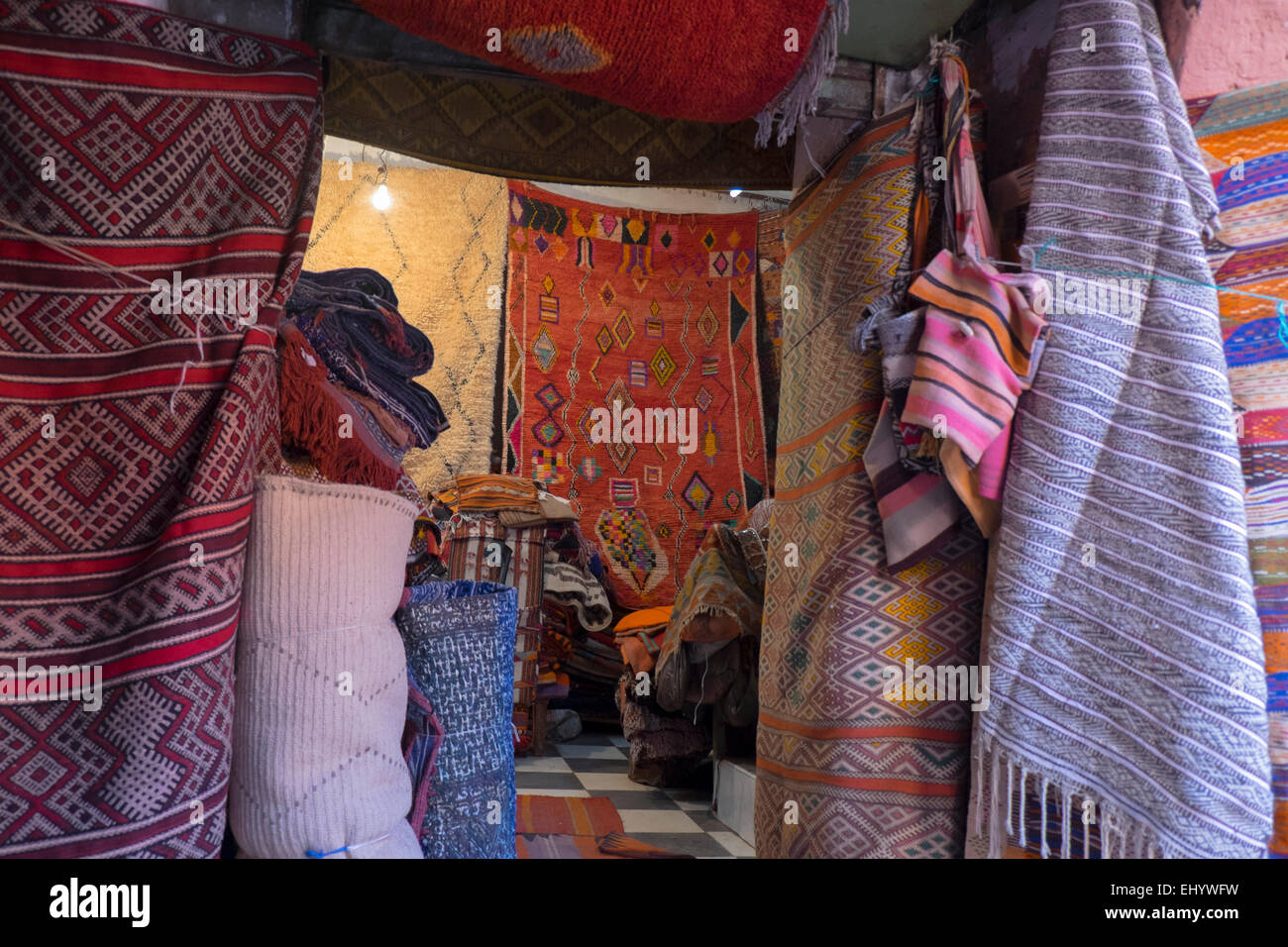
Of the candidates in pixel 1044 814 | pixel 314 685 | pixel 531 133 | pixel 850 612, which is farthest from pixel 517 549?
pixel 1044 814

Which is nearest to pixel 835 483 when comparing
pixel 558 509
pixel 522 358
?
pixel 558 509

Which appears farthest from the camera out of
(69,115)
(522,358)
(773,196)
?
(773,196)

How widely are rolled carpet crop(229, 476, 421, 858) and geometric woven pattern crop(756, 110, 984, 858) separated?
0.89m

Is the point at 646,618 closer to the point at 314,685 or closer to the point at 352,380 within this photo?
the point at 352,380

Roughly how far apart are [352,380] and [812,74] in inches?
47.1

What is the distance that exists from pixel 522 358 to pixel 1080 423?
177 inches

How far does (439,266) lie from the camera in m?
5.89

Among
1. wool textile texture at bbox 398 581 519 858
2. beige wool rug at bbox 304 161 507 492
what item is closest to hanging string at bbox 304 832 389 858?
wool textile texture at bbox 398 581 519 858

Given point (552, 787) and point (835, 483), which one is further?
point (552, 787)

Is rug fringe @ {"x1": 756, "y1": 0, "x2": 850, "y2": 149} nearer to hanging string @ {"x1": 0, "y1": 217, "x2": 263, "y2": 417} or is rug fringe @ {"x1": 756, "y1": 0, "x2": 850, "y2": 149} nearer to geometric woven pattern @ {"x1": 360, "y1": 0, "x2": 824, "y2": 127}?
geometric woven pattern @ {"x1": 360, "y1": 0, "x2": 824, "y2": 127}

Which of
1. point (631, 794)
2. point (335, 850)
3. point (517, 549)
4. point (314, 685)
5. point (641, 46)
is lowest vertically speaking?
point (631, 794)

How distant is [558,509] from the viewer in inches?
198

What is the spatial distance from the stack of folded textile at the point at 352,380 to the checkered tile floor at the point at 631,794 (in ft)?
6.03

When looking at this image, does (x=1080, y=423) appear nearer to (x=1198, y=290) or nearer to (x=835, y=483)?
(x=1198, y=290)
